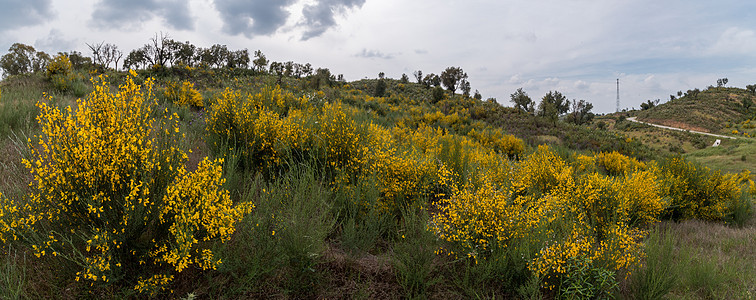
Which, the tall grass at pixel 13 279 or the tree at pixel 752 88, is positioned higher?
the tree at pixel 752 88

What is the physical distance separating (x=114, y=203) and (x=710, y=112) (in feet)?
298

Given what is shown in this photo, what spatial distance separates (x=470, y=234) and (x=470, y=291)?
2.13 ft

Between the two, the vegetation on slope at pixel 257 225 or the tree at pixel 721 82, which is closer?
the vegetation on slope at pixel 257 225

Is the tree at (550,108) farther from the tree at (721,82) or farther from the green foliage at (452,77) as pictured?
the tree at (721,82)

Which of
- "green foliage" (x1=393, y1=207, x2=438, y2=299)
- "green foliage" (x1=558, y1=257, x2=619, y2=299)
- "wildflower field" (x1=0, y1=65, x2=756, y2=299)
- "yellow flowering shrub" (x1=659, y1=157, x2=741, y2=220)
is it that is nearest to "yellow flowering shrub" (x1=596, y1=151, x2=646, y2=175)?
"yellow flowering shrub" (x1=659, y1=157, x2=741, y2=220)

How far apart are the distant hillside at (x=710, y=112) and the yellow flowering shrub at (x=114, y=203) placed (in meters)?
71.1

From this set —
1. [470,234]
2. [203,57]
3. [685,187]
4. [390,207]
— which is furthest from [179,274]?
[203,57]

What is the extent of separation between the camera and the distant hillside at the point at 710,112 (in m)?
56.4

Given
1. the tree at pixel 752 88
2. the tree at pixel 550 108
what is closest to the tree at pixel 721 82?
the tree at pixel 752 88

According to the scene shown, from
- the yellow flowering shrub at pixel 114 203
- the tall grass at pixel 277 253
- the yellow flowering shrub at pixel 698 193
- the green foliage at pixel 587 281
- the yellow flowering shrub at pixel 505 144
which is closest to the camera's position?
the yellow flowering shrub at pixel 114 203

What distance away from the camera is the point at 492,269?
3.20 metres

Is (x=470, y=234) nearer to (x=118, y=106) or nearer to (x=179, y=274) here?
(x=179, y=274)

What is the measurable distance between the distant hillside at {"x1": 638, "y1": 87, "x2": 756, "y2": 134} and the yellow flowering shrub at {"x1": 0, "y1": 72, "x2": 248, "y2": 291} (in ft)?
233

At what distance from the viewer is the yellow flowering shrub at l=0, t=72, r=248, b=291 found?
234 cm
